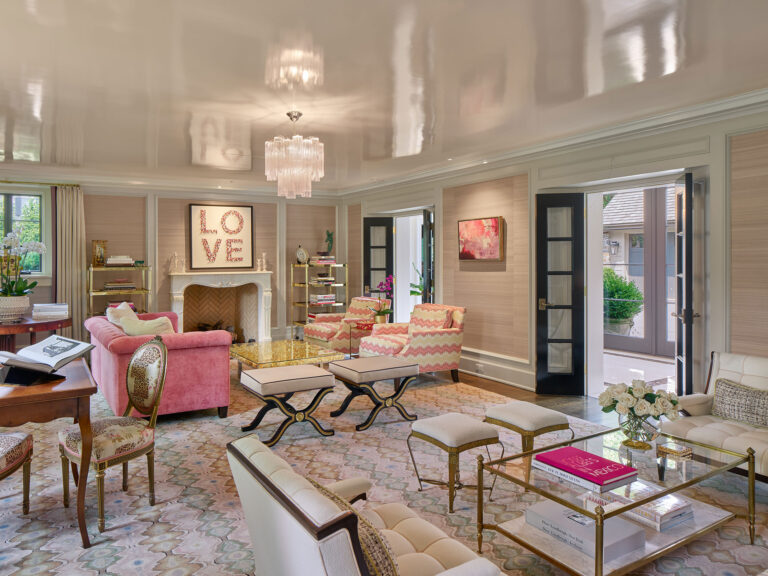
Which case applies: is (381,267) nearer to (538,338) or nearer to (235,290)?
(235,290)

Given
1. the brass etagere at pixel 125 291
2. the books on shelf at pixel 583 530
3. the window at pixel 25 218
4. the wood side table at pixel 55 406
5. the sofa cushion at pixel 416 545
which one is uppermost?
the window at pixel 25 218

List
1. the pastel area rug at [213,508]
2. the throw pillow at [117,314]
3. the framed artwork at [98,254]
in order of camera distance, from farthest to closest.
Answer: the framed artwork at [98,254], the throw pillow at [117,314], the pastel area rug at [213,508]

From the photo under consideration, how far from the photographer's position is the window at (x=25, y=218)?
707cm

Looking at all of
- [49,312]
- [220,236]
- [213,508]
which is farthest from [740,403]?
[220,236]

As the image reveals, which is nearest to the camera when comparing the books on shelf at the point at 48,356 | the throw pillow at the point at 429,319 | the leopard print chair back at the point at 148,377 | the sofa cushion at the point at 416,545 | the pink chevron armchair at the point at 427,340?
the sofa cushion at the point at 416,545

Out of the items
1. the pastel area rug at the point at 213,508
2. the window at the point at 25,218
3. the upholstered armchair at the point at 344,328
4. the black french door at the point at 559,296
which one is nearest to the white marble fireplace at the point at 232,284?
the upholstered armchair at the point at 344,328

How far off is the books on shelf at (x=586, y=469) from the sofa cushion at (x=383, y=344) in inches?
133

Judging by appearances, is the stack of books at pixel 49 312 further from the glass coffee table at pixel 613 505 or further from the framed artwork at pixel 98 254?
the glass coffee table at pixel 613 505

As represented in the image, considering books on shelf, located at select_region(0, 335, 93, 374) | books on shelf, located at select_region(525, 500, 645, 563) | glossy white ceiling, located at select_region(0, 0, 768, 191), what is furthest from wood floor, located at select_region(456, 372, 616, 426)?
books on shelf, located at select_region(0, 335, 93, 374)

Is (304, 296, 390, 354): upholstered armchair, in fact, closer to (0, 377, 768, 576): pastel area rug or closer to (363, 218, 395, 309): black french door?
(363, 218, 395, 309): black french door

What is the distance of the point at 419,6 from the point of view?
246cm

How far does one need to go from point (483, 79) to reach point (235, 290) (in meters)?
6.37

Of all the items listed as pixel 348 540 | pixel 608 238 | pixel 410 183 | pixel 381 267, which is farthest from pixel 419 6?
pixel 608 238

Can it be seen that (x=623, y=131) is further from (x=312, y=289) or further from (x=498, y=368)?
(x=312, y=289)
